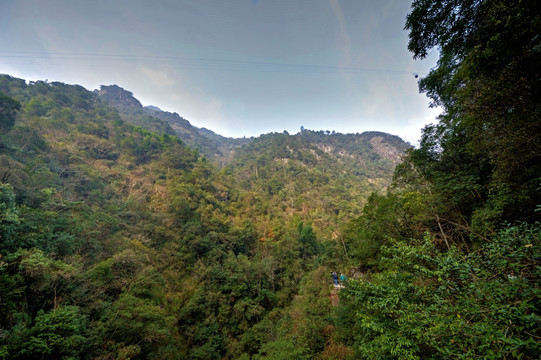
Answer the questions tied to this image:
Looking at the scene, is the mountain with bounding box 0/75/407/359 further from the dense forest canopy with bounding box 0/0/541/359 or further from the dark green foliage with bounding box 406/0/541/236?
the dark green foliage with bounding box 406/0/541/236

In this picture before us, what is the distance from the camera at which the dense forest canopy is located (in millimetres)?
3250

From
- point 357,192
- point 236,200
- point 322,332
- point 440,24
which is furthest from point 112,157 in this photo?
point 357,192

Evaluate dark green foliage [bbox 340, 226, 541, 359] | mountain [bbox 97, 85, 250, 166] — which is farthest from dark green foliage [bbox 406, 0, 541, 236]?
mountain [bbox 97, 85, 250, 166]

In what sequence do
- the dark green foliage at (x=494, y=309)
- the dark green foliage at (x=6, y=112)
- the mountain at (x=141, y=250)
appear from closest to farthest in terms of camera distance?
the dark green foliage at (x=494, y=309) < the mountain at (x=141, y=250) < the dark green foliage at (x=6, y=112)

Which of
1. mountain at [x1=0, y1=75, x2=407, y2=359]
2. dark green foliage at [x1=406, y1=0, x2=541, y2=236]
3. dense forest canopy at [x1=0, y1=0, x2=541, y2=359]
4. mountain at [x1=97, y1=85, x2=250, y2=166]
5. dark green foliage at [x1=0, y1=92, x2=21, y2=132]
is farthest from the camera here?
mountain at [x1=97, y1=85, x2=250, y2=166]

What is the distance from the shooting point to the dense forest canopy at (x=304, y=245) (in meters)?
3.25

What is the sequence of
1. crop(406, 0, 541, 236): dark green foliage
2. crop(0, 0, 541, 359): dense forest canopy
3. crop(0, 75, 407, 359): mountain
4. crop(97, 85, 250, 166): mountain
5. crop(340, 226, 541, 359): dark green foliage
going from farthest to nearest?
1. crop(97, 85, 250, 166): mountain
2. crop(0, 75, 407, 359): mountain
3. crop(406, 0, 541, 236): dark green foliage
4. crop(0, 0, 541, 359): dense forest canopy
5. crop(340, 226, 541, 359): dark green foliage

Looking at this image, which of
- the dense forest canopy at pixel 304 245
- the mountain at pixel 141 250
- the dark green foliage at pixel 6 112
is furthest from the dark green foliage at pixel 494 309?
the dark green foliage at pixel 6 112

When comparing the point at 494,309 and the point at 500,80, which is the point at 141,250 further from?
the point at 500,80

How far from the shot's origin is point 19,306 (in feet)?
23.1

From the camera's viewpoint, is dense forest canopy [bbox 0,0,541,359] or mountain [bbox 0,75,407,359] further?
mountain [bbox 0,75,407,359]

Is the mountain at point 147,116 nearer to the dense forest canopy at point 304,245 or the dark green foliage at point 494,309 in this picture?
the dense forest canopy at point 304,245

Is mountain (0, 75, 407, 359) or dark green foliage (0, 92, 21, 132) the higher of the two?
dark green foliage (0, 92, 21, 132)

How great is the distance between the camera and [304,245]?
2320cm
